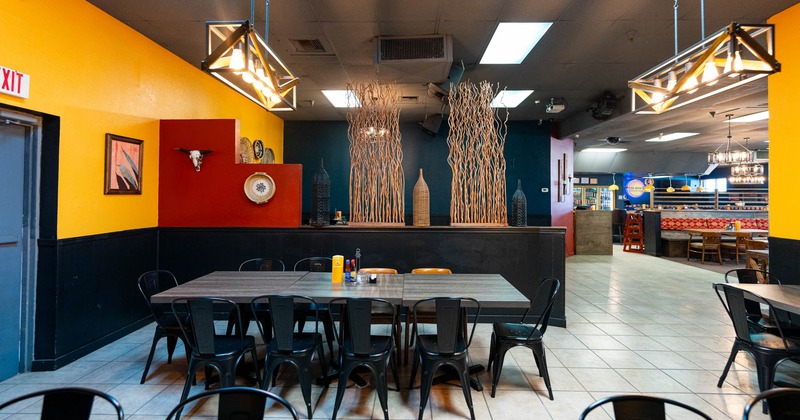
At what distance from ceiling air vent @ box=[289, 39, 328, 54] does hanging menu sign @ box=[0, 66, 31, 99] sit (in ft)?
8.21

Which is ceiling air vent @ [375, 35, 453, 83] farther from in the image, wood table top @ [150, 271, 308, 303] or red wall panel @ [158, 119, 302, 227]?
wood table top @ [150, 271, 308, 303]

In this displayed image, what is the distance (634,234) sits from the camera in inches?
460

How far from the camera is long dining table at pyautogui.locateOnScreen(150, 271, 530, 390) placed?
2.69 m

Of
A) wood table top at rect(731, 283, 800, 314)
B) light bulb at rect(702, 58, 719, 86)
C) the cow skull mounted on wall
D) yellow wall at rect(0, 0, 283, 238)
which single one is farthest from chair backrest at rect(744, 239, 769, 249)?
yellow wall at rect(0, 0, 283, 238)

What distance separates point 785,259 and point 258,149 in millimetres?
7654

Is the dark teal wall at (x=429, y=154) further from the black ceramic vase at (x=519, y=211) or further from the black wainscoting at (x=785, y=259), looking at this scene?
the black wainscoting at (x=785, y=259)

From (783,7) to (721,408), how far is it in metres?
3.89

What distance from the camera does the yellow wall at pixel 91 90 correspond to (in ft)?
10.1

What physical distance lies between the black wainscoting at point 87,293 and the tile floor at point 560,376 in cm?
16

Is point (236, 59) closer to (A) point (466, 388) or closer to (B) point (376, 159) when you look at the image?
(B) point (376, 159)

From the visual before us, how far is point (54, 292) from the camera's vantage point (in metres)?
3.31

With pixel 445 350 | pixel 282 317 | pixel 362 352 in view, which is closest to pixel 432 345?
pixel 445 350

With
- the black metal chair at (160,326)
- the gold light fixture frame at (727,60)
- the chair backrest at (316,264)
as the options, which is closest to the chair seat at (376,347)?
the black metal chair at (160,326)

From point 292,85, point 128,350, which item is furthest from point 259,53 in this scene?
point 128,350
